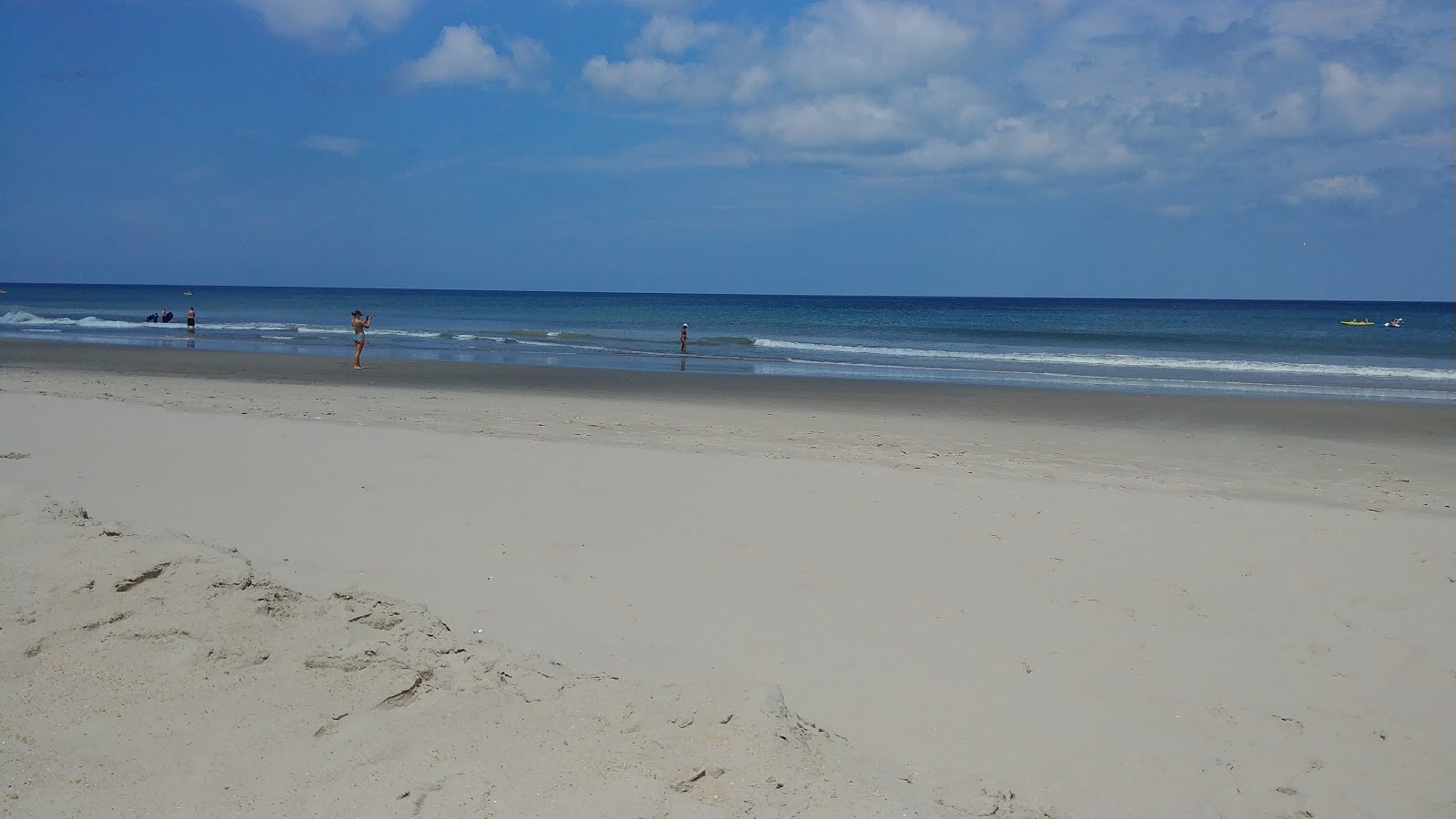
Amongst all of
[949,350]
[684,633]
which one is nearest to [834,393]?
[684,633]

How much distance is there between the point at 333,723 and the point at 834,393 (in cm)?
1651

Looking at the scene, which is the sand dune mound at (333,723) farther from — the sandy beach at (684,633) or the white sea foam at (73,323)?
the white sea foam at (73,323)

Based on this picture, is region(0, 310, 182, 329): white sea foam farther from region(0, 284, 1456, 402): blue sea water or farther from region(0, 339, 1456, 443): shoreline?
region(0, 339, 1456, 443): shoreline

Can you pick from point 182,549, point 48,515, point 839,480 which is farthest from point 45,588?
point 839,480

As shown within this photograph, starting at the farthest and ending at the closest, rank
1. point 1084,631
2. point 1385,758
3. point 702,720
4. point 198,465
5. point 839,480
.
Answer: point 839,480, point 198,465, point 1084,631, point 1385,758, point 702,720

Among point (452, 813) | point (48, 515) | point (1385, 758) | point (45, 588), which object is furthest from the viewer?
point (48, 515)

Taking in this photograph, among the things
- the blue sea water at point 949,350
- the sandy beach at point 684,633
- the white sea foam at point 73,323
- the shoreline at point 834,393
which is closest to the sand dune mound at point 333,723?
the sandy beach at point 684,633

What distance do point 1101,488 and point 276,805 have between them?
761cm

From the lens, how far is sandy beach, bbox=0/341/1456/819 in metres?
3.07

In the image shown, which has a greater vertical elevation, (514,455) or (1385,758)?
(514,455)

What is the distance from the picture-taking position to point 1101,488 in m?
8.84

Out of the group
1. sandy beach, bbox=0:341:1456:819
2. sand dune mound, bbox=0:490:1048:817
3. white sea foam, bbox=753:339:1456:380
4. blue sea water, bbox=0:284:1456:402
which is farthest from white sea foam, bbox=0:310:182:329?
sand dune mound, bbox=0:490:1048:817

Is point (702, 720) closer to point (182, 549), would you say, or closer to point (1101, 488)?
point (182, 549)

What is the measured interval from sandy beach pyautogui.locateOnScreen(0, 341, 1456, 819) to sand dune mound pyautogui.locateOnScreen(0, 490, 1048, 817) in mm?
13
